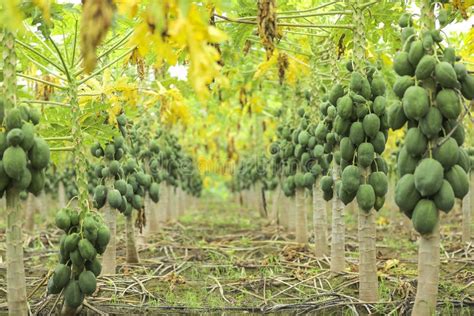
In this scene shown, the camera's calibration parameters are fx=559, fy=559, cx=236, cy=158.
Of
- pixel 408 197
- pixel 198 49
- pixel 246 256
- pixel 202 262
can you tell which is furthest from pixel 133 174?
pixel 198 49

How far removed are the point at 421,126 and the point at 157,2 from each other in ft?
6.62

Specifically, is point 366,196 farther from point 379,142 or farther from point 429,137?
point 429,137

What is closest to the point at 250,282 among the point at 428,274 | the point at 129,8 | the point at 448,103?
the point at 428,274

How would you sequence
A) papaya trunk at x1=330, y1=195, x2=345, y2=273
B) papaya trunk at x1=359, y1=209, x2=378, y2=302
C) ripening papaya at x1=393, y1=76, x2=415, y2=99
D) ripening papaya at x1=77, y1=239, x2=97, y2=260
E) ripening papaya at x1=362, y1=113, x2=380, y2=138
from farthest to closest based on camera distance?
papaya trunk at x1=330, y1=195, x2=345, y2=273, papaya trunk at x1=359, y1=209, x2=378, y2=302, ripening papaya at x1=362, y1=113, x2=380, y2=138, ripening papaya at x1=77, y1=239, x2=97, y2=260, ripening papaya at x1=393, y1=76, x2=415, y2=99

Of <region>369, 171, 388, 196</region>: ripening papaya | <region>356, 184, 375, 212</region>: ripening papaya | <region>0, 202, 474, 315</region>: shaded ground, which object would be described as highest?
<region>369, 171, 388, 196</region>: ripening papaya

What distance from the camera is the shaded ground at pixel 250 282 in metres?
4.60

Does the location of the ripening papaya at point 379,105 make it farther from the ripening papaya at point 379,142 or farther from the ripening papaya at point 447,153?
the ripening papaya at point 447,153

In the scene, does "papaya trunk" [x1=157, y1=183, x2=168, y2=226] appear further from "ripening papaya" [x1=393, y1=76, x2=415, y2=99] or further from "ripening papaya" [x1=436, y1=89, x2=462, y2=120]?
"ripening papaya" [x1=436, y1=89, x2=462, y2=120]

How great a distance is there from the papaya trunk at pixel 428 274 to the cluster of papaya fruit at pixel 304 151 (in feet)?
6.17

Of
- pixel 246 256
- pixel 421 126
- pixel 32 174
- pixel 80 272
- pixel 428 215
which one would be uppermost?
pixel 421 126

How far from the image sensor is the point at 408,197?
3385 millimetres

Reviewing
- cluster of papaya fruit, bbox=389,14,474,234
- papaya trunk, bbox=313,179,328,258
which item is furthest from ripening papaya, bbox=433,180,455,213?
papaya trunk, bbox=313,179,328,258

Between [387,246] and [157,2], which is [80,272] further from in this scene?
[387,246]

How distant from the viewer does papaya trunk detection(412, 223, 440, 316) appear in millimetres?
3428
